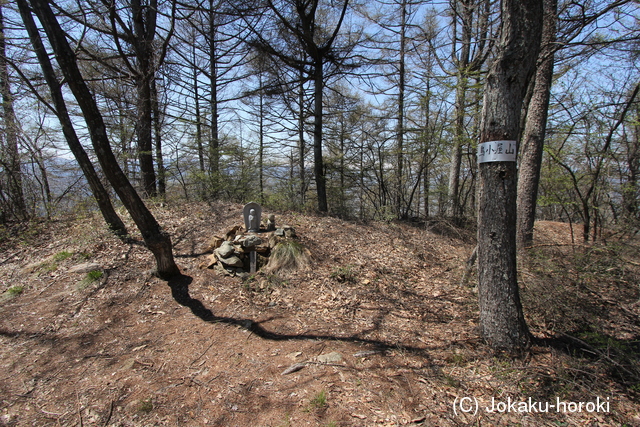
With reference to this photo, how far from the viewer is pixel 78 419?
2111 mm

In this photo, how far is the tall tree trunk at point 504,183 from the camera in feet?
7.52

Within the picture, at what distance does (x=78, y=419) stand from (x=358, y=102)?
31.7ft

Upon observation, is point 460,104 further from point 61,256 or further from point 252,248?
point 61,256

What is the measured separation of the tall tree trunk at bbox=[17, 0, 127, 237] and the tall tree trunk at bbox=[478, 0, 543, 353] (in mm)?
6059

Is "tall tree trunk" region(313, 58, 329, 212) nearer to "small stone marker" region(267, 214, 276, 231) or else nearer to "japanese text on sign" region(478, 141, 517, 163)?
"small stone marker" region(267, 214, 276, 231)

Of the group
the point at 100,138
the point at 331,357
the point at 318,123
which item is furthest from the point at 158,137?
the point at 331,357

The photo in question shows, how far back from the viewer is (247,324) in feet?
11.0

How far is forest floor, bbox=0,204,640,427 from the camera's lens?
6.84 ft

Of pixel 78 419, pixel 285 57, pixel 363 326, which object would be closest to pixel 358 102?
pixel 285 57

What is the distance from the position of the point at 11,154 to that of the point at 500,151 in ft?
31.6

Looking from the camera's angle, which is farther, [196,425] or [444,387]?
[444,387]

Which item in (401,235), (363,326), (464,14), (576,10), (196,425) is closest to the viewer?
(196,425)

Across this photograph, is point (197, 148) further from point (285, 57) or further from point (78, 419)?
point (78, 419)

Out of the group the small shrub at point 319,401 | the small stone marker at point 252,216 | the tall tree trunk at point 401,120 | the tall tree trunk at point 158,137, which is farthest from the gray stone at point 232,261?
the tall tree trunk at point 401,120
